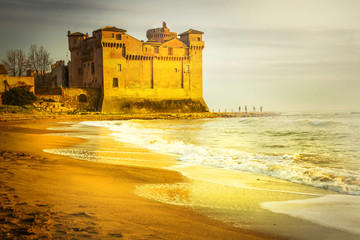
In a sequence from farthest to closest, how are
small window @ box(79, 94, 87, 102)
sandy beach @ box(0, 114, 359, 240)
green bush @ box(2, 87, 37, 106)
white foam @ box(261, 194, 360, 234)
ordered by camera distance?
small window @ box(79, 94, 87, 102), green bush @ box(2, 87, 37, 106), white foam @ box(261, 194, 360, 234), sandy beach @ box(0, 114, 359, 240)

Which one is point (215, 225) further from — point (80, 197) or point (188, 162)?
point (188, 162)

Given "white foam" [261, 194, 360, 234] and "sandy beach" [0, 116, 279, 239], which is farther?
"white foam" [261, 194, 360, 234]

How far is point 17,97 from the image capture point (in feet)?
122

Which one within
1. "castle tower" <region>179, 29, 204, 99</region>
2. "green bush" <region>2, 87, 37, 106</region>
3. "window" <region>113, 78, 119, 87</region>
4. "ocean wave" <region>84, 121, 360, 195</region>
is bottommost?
"ocean wave" <region>84, 121, 360, 195</region>

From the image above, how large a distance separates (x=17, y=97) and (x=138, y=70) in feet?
60.3

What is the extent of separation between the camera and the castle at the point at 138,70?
47.6 meters

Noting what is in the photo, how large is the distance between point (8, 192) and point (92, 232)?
1.38m

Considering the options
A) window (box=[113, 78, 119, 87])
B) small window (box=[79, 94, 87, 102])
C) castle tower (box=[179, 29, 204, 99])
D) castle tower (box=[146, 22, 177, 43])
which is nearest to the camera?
small window (box=[79, 94, 87, 102])

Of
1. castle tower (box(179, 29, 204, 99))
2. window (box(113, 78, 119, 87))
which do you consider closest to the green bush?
window (box(113, 78, 119, 87))

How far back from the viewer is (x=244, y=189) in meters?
4.64

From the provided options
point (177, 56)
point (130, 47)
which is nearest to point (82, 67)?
point (130, 47)

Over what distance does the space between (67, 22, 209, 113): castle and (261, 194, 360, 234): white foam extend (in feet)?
142

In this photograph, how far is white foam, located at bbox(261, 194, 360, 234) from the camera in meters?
3.23

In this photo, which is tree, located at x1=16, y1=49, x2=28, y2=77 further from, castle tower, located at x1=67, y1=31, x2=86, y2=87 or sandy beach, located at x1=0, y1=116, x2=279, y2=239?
sandy beach, located at x1=0, y1=116, x2=279, y2=239
